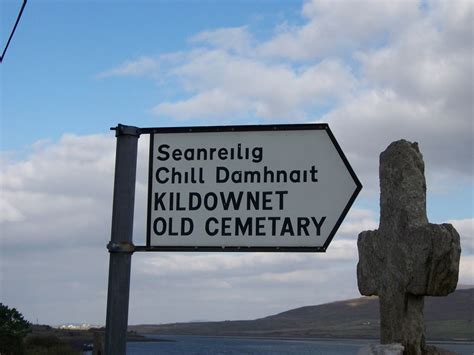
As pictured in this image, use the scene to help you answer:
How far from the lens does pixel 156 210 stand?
515 cm

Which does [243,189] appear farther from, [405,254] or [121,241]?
[405,254]

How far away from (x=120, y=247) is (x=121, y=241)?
0.05 metres

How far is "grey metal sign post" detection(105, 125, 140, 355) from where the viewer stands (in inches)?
192

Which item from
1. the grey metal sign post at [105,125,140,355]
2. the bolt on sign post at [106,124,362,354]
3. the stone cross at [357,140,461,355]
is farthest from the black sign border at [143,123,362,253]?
the stone cross at [357,140,461,355]

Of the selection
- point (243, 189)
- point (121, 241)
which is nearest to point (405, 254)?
point (243, 189)

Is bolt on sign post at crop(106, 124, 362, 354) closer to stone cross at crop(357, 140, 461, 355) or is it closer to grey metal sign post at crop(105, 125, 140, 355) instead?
grey metal sign post at crop(105, 125, 140, 355)

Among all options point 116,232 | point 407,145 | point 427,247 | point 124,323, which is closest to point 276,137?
point 116,232

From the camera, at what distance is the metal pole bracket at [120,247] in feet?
16.3

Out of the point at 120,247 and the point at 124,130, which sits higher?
the point at 124,130

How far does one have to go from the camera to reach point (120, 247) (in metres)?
4.98

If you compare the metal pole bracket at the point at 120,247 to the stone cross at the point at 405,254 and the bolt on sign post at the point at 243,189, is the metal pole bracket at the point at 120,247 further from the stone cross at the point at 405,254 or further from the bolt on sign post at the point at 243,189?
the stone cross at the point at 405,254

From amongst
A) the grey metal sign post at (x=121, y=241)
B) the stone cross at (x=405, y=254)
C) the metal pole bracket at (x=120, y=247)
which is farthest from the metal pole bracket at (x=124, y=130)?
the stone cross at (x=405, y=254)

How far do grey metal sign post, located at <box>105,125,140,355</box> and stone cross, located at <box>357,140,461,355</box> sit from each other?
4.61 m

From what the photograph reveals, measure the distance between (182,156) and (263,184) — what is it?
670 mm
